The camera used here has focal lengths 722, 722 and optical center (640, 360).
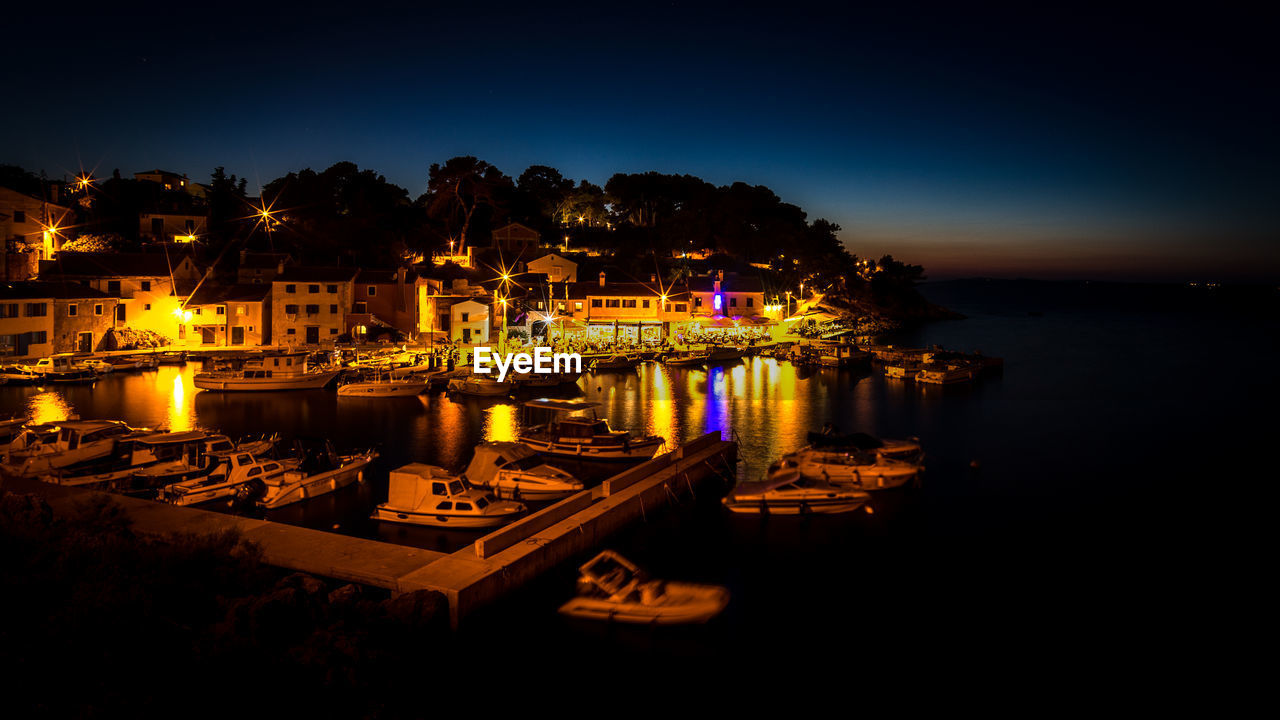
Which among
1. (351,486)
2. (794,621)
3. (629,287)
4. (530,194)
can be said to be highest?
(530,194)

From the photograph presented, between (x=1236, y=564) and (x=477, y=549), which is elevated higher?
(x=477, y=549)

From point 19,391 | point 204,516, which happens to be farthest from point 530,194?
point 204,516

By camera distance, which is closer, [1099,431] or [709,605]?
[709,605]

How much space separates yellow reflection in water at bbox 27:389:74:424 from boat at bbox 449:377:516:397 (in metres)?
13.0

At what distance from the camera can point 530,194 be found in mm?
64625

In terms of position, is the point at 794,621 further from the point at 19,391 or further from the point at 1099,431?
the point at 19,391

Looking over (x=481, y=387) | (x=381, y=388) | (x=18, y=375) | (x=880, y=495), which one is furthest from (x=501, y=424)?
(x=18, y=375)

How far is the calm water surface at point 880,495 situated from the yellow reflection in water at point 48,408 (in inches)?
7.4

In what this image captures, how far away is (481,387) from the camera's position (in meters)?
29.4

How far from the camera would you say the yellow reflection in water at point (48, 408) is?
24.0m

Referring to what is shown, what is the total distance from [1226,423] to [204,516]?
35.2 metres

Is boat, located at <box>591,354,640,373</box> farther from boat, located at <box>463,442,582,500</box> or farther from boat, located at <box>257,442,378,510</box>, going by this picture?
boat, located at <box>463,442,582,500</box>

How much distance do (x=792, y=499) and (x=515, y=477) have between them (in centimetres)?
604

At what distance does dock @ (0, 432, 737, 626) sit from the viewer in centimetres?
1001
